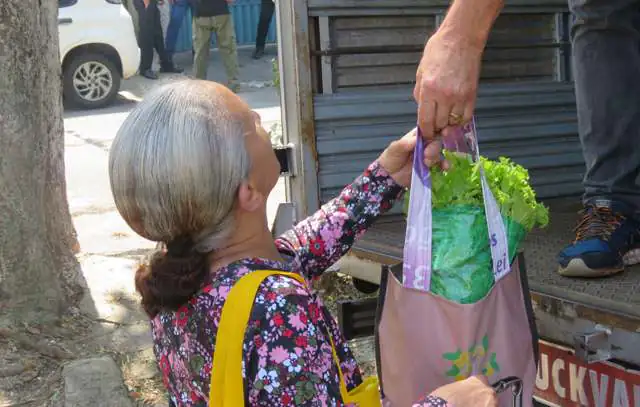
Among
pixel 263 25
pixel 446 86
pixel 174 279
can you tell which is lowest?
pixel 174 279

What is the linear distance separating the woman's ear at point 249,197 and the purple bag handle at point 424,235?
327 mm

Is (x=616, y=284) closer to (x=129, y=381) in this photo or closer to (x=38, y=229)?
(x=129, y=381)

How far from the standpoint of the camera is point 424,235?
5.98 ft

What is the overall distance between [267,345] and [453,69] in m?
0.83

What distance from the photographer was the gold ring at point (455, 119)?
1971 millimetres

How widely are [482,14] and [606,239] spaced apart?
0.84 metres

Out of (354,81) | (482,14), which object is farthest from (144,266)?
(354,81)

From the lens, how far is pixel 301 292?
65.4 inches

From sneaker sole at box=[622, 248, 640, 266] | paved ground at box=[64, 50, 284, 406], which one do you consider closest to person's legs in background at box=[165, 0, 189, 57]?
paved ground at box=[64, 50, 284, 406]

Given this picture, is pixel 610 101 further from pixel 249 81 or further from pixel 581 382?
pixel 249 81

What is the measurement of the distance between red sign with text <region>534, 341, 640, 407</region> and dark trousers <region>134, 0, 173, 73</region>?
14.3 meters

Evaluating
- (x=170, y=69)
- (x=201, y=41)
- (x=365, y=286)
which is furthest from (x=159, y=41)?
(x=365, y=286)

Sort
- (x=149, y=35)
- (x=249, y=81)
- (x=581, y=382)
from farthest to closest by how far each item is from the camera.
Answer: (x=149, y=35), (x=249, y=81), (x=581, y=382)

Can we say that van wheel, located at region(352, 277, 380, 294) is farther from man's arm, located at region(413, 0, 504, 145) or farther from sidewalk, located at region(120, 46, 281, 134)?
sidewalk, located at region(120, 46, 281, 134)
